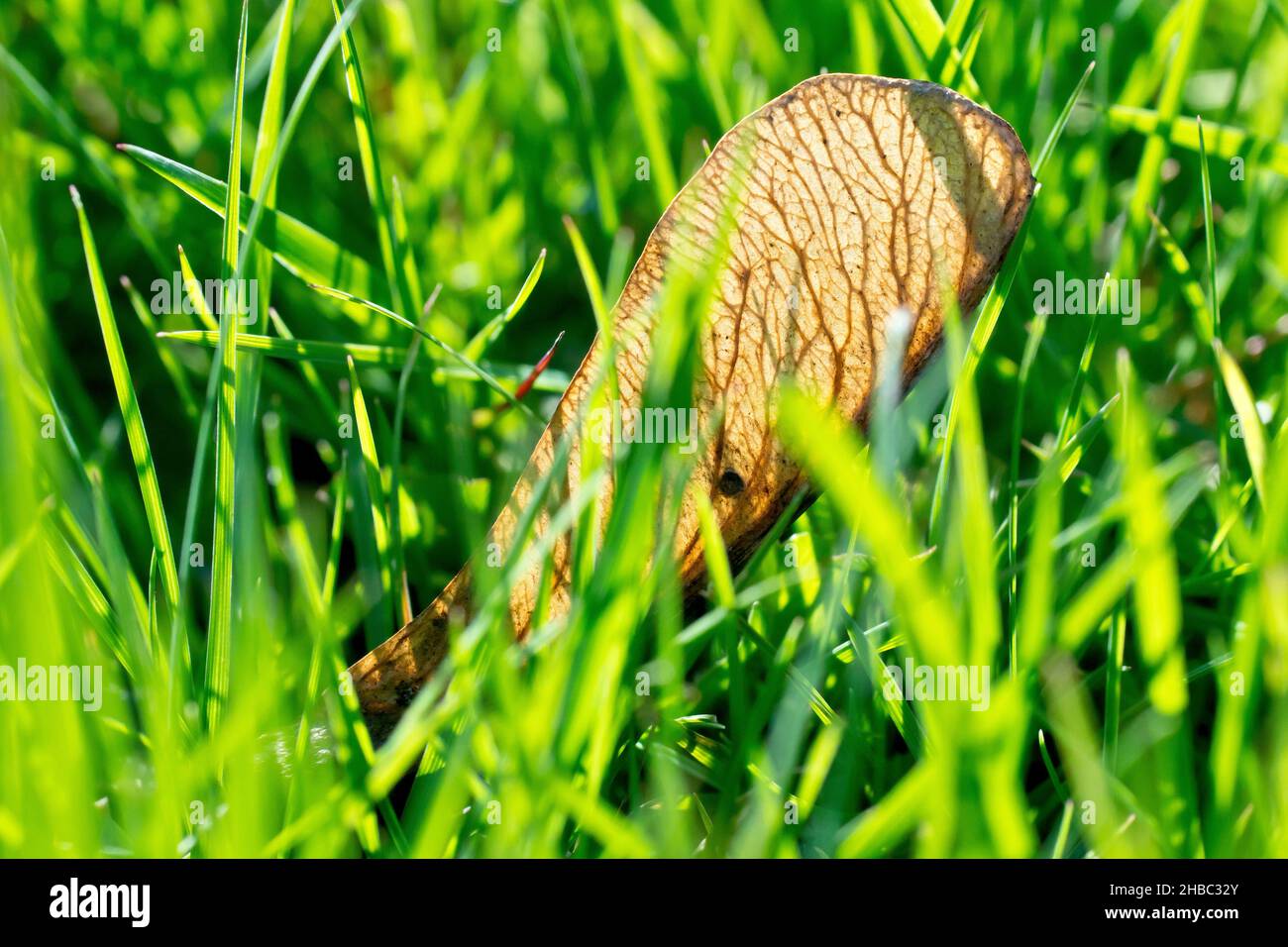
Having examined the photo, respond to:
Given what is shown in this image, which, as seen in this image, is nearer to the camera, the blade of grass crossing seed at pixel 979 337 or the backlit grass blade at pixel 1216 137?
the blade of grass crossing seed at pixel 979 337

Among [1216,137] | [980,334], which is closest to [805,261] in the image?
[980,334]

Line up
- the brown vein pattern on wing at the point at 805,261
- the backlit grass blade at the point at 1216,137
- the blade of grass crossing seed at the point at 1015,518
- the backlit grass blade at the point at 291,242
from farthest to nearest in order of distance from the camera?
the backlit grass blade at the point at 1216,137 → the backlit grass blade at the point at 291,242 → the blade of grass crossing seed at the point at 1015,518 → the brown vein pattern on wing at the point at 805,261

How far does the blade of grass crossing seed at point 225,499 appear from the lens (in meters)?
0.76

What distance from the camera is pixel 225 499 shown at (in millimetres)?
793

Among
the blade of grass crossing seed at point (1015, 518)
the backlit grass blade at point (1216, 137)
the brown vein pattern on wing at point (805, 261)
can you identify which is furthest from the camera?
the backlit grass blade at point (1216, 137)

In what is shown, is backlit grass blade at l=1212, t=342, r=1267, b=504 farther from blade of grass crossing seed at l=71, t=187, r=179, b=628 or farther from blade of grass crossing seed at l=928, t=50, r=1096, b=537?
blade of grass crossing seed at l=71, t=187, r=179, b=628

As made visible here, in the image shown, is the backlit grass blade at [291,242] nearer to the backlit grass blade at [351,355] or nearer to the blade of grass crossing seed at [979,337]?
the backlit grass blade at [351,355]

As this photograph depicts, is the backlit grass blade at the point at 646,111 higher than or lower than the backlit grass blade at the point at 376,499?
higher

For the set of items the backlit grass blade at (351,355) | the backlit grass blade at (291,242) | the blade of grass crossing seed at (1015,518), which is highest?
the backlit grass blade at (291,242)

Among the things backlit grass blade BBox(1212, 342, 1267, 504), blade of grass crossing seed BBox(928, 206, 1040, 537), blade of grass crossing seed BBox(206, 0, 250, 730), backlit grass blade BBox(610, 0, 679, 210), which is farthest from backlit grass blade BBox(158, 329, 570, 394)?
backlit grass blade BBox(1212, 342, 1267, 504)

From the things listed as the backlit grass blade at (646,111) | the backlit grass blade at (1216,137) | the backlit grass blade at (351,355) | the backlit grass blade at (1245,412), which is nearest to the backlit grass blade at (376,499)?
the backlit grass blade at (351,355)

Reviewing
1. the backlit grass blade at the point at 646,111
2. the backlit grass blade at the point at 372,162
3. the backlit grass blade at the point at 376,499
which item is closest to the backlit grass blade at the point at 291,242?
the backlit grass blade at the point at 372,162
